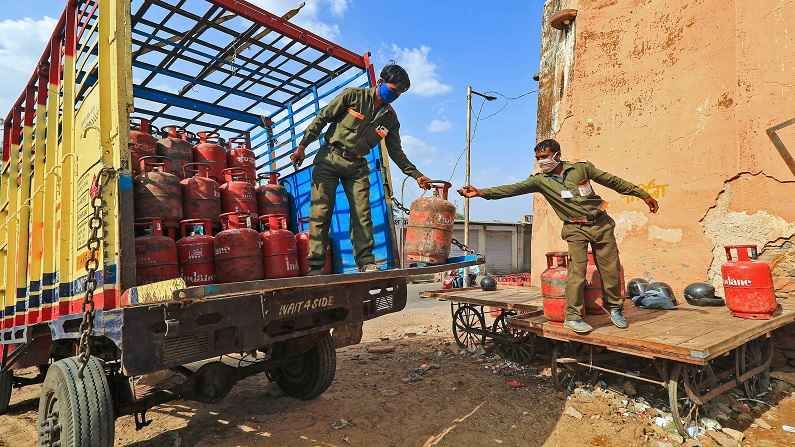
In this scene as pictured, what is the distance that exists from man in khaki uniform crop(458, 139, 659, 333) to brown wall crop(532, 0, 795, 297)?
6.44 feet

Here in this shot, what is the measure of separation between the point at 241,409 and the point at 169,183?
232 cm

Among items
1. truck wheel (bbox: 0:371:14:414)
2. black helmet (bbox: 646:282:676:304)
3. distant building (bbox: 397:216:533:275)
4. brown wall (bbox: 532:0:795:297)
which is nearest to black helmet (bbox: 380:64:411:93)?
black helmet (bbox: 646:282:676:304)

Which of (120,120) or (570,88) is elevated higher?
(570,88)

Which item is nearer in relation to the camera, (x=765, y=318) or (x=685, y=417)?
(x=685, y=417)

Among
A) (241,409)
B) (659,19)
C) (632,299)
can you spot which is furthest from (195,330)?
(659,19)

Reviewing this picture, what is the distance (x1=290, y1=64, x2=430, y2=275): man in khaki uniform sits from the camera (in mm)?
3857

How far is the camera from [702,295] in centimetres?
514

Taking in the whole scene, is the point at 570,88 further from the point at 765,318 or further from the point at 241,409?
the point at 241,409

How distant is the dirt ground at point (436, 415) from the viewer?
12.0ft

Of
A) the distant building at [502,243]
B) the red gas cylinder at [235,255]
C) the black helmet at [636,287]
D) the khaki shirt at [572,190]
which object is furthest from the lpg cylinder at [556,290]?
the distant building at [502,243]

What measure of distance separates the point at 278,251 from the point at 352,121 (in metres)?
1.27

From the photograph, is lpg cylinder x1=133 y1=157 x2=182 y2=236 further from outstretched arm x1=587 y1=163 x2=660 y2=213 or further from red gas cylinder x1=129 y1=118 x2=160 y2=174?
outstretched arm x1=587 y1=163 x2=660 y2=213

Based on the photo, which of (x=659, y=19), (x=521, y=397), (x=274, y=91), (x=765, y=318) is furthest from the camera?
(x=659, y=19)

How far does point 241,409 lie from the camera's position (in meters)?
4.37
